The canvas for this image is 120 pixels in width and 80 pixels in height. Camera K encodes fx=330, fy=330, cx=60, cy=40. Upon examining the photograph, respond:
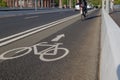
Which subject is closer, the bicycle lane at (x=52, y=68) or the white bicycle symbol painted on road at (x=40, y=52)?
the bicycle lane at (x=52, y=68)

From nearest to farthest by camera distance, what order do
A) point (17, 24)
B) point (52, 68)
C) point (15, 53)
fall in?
1. point (52, 68)
2. point (15, 53)
3. point (17, 24)

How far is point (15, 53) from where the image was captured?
9.45 meters

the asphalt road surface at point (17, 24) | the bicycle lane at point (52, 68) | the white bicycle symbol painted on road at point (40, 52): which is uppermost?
the asphalt road surface at point (17, 24)

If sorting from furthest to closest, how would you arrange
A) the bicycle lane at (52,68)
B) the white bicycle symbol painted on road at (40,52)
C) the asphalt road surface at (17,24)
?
the asphalt road surface at (17,24)
the white bicycle symbol painted on road at (40,52)
the bicycle lane at (52,68)

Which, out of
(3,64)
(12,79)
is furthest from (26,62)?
(12,79)

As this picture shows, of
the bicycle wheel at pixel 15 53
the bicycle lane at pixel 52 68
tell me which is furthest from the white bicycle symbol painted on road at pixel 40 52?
the bicycle lane at pixel 52 68

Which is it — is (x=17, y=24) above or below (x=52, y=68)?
above

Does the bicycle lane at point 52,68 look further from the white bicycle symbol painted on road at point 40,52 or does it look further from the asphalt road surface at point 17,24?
the asphalt road surface at point 17,24

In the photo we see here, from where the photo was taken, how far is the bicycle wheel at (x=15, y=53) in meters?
8.83

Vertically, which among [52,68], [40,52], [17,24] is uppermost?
[17,24]

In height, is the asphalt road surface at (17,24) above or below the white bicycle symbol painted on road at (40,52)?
above

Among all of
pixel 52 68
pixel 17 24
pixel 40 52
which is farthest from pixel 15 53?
pixel 17 24

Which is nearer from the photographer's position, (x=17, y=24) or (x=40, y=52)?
(x=40, y=52)

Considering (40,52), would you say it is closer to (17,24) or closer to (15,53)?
(15,53)
